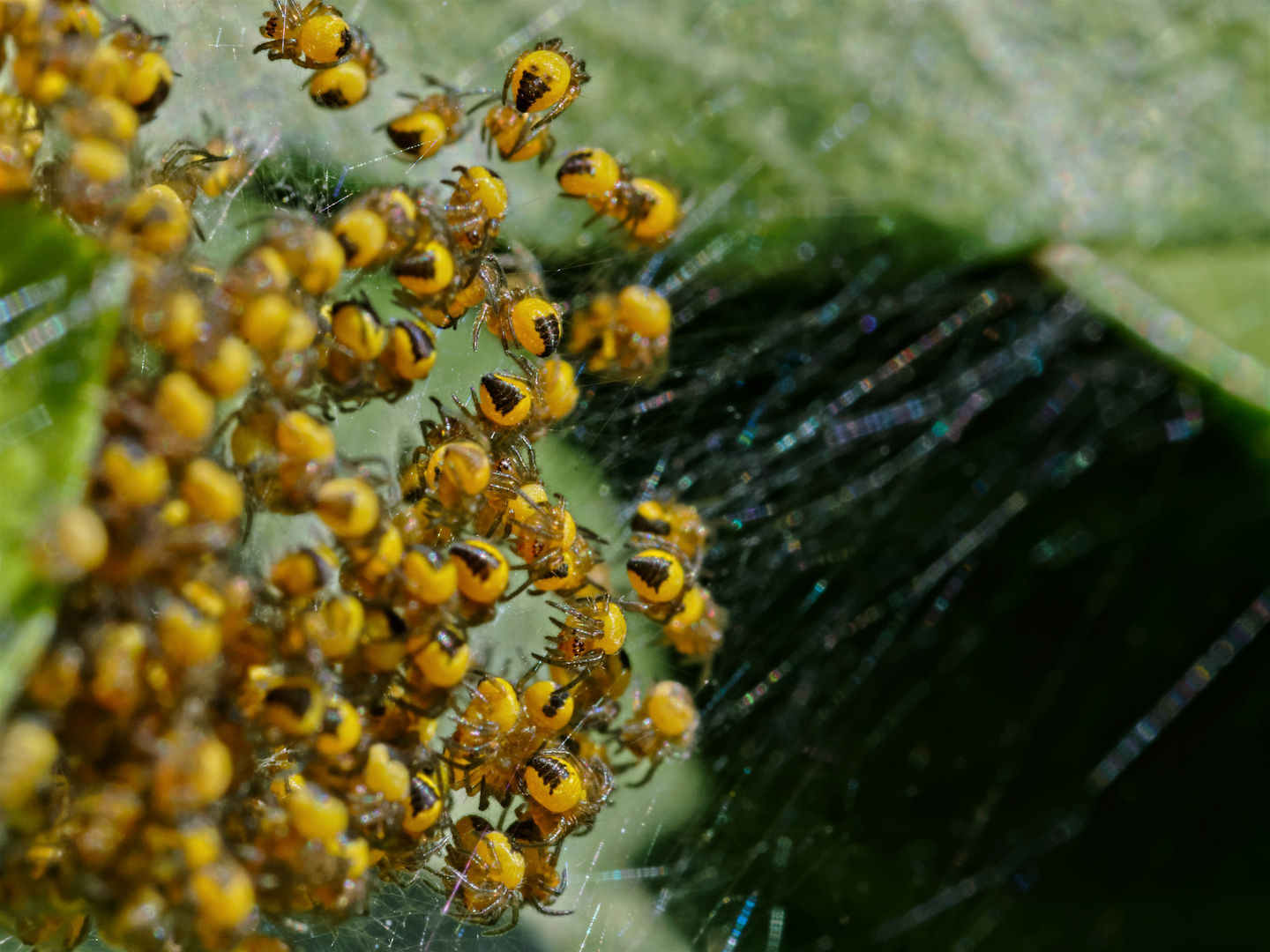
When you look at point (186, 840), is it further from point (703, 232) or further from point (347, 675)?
point (703, 232)

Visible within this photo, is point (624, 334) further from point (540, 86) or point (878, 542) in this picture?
point (878, 542)

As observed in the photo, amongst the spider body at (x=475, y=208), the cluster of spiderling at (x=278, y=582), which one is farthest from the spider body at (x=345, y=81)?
the spider body at (x=475, y=208)

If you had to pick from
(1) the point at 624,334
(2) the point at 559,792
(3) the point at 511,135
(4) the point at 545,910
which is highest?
(3) the point at 511,135

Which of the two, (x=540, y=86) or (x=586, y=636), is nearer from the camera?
(x=586, y=636)

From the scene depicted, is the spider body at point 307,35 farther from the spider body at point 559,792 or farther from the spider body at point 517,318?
the spider body at point 559,792

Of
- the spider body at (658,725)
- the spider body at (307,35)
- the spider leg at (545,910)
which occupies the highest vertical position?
the spider body at (307,35)

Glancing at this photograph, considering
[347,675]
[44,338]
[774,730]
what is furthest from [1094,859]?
[44,338]

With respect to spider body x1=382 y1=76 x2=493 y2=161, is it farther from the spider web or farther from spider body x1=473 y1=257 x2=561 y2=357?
spider body x1=473 y1=257 x2=561 y2=357

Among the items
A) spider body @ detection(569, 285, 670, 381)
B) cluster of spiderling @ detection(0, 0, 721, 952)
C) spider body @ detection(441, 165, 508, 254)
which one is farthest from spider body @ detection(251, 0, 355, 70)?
spider body @ detection(569, 285, 670, 381)

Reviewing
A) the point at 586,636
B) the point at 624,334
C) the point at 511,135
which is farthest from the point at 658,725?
the point at 511,135
